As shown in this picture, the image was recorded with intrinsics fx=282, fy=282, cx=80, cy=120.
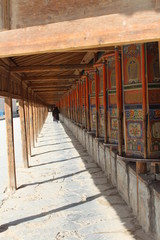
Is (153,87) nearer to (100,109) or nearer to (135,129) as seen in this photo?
(135,129)

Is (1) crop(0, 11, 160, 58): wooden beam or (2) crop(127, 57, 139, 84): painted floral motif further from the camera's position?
(2) crop(127, 57, 139, 84): painted floral motif

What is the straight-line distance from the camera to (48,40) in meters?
2.51

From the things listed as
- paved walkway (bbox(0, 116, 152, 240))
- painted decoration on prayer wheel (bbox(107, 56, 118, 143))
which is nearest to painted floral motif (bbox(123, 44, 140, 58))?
painted decoration on prayer wheel (bbox(107, 56, 118, 143))

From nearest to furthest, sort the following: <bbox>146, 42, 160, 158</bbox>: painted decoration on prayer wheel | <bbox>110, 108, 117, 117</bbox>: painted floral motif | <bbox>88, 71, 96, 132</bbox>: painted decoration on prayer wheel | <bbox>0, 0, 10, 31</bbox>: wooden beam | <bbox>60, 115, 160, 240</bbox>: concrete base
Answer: <bbox>0, 0, 10, 31</bbox>: wooden beam, <bbox>60, 115, 160, 240</bbox>: concrete base, <bbox>146, 42, 160, 158</bbox>: painted decoration on prayer wheel, <bbox>110, 108, 117, 117</bbox>: painted floral motif, <bbox>88, 71, 96, 132</bbox>: painted decoration on prayer wheel

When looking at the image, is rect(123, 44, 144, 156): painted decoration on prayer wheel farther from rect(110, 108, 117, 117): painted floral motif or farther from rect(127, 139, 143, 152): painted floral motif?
rect(110, 108, 117, 117): painted floral motif

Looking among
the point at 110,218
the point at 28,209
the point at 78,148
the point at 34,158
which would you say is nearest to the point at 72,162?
the point at 34,158

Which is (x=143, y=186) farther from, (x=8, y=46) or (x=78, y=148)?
(x=78, y=148)

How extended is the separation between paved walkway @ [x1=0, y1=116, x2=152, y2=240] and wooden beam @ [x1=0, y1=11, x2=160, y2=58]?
3123 mm

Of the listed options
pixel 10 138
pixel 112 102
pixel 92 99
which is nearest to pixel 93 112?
pixel 92 99

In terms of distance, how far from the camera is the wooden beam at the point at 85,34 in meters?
2.32

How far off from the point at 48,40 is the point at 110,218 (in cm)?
364

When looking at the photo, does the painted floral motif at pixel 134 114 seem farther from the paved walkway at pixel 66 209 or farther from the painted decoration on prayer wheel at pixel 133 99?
the paved walkway at pixel 66 209

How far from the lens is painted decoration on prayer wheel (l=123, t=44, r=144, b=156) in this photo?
4566mm

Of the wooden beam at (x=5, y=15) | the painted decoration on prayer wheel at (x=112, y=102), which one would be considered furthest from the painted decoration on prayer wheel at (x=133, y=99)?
the wooden beam at (x=5, y=15)
